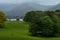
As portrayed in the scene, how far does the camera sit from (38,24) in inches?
1927

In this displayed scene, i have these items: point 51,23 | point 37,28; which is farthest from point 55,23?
point 37,28

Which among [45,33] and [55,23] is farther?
[55,23]

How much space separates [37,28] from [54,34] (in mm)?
3623

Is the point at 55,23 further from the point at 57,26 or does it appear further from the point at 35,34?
the point at 35,34

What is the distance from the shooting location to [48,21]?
50.1 metres

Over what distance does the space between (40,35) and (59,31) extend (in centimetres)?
413

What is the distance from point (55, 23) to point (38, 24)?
384 cm

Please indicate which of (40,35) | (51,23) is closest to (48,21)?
(51,23)

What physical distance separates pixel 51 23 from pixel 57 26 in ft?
4.57

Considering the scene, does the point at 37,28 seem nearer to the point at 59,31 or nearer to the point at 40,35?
the point at 40,35

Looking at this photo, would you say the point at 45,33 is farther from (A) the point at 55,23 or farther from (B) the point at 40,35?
(A) the point at 55,23

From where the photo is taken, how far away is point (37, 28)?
4803 centimetres

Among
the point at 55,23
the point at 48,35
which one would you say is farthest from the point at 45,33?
the point at 55,23

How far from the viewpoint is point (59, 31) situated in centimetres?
4922
